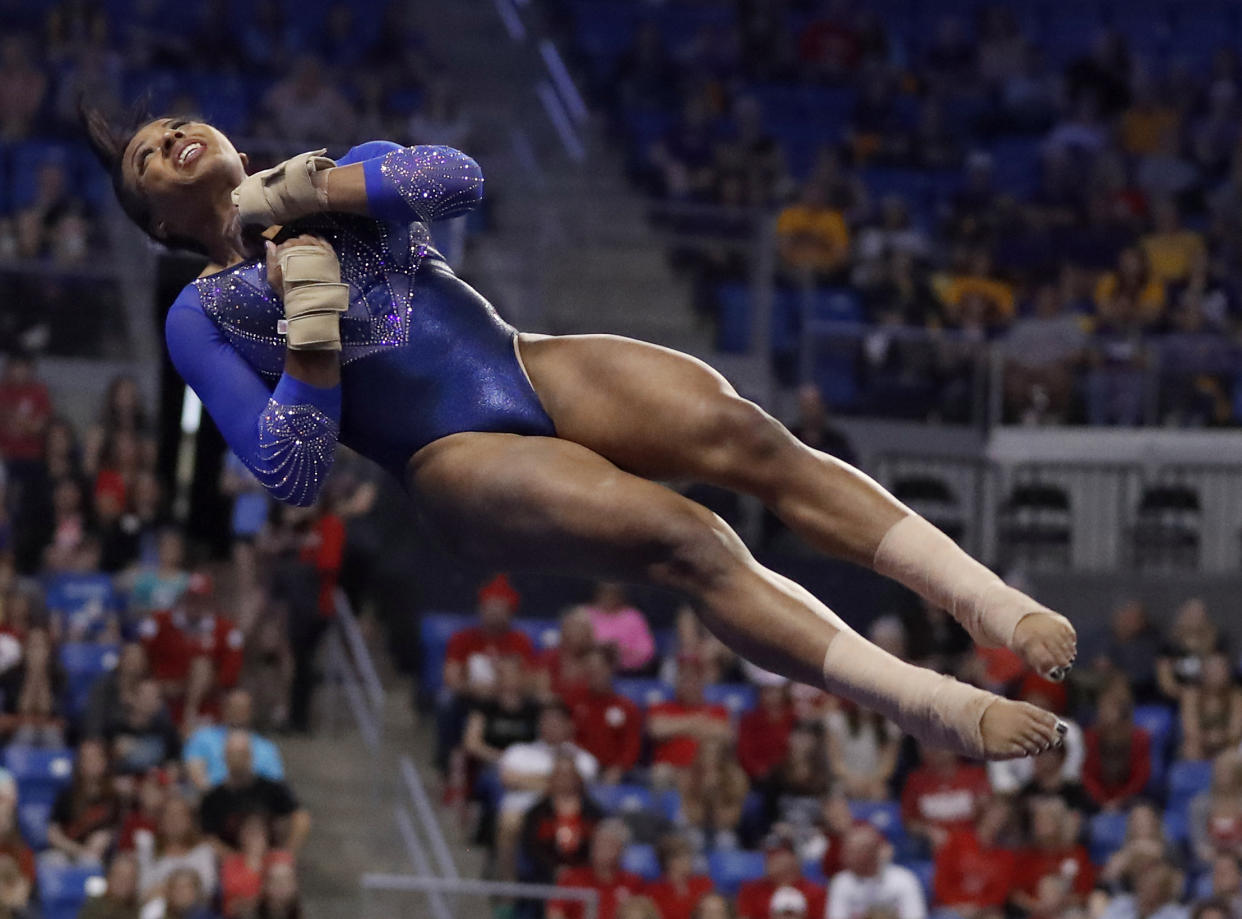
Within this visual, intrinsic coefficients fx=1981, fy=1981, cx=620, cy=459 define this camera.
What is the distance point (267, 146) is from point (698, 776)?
3679 mm

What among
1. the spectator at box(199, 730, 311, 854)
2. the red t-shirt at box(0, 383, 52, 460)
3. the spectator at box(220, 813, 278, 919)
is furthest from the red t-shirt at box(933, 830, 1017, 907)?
the red t-shirt at box(0, 383, 52, 460)

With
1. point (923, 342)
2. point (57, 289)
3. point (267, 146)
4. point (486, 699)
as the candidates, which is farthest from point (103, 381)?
point (923, 342)

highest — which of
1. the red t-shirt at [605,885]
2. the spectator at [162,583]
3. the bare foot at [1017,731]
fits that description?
the bare foot at [1017,731]

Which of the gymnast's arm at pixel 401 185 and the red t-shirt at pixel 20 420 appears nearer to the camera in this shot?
the gymnast's arm at pixel 401 185

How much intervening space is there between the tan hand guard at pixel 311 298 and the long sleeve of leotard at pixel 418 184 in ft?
0.52

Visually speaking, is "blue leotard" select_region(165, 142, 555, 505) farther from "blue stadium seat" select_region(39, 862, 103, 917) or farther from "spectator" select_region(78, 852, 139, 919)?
"blue stadium seat" select_region(39, 862, 103, 917)

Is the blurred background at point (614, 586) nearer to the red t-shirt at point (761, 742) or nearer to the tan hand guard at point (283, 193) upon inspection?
the red t-shirt at point (761, 742)

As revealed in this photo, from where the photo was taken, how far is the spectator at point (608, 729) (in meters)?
8.90

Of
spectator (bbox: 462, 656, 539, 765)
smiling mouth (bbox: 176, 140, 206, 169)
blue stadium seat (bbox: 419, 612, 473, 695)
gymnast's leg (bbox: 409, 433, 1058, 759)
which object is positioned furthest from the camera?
blue stadium seat (bbox: 419, 612, 473, 695)

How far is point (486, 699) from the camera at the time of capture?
29.1ft

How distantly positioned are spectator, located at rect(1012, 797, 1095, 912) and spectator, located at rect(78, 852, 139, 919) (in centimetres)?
374

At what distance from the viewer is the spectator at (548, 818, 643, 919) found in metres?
8.06

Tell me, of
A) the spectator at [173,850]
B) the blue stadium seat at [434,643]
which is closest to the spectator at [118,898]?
the spectator at [173,850]

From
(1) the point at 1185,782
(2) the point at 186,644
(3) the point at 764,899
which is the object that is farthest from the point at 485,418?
(1) the point at 1185,782
